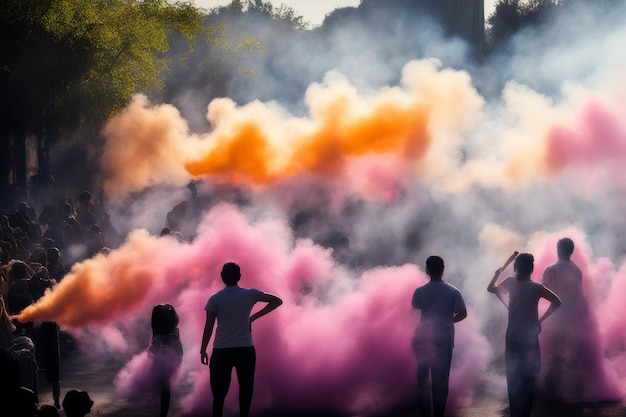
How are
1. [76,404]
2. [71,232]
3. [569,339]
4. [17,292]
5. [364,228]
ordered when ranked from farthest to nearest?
1. [364,228]
2. [71,232]
3. [17,292]
4. [569,339]
5. [76,404]

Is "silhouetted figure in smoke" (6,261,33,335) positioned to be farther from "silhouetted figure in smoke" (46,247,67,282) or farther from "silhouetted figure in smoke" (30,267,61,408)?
"silhouetted figure in smoke" (46,247,67,282)

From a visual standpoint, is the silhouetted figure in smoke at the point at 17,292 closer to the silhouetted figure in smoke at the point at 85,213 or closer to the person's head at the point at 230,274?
the person's head at the point at 230,274

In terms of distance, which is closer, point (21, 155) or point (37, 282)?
point (37, 282)

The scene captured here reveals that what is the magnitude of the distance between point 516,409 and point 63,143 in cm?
3674

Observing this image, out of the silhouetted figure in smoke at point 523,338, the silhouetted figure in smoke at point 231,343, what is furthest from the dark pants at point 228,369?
the silhouetted figure in smoke at point 523,338

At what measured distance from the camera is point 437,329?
965 cm

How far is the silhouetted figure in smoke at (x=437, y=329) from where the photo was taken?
9656 mm

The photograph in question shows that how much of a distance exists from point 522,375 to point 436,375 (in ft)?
2.39

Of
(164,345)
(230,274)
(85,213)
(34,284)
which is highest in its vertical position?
(85,213)

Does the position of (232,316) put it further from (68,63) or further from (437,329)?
(68,63)

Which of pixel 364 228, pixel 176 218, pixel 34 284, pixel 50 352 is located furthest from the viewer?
pixel 176 218

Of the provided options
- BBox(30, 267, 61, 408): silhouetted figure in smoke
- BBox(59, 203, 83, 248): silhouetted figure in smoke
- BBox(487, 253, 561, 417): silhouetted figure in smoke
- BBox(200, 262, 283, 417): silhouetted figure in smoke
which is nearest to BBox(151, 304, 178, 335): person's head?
BBox(200, 262, 283, 417): silhouetted figure in smoke

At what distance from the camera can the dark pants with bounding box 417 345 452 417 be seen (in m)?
9.70

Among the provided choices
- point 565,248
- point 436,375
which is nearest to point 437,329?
point 436,375
